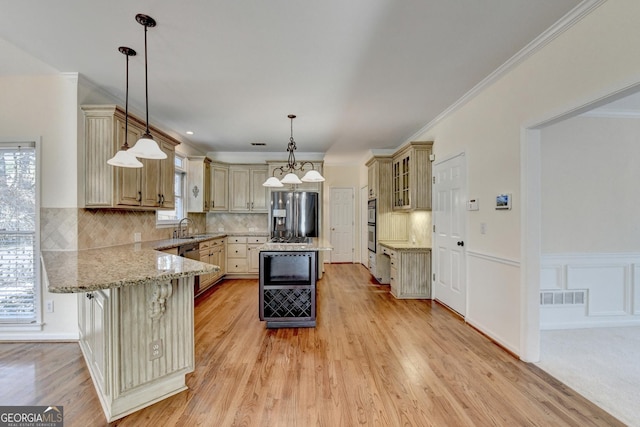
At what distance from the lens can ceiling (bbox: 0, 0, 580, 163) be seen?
1.96 metres

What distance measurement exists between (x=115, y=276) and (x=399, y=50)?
2.71 m

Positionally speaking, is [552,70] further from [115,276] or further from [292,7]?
[115,276]

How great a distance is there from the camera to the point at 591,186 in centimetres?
325

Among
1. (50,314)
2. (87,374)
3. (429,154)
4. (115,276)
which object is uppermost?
(429,154)

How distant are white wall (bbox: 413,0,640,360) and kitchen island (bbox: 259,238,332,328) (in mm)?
1791

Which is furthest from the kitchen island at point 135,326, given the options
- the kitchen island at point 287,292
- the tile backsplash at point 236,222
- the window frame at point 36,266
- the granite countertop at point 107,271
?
the tile backsplash at point 236,222

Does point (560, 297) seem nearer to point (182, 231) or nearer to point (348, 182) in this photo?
point (348, 182)

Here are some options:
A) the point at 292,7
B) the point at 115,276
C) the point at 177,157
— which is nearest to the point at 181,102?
the point at 177,157

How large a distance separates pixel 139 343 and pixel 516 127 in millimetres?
3557

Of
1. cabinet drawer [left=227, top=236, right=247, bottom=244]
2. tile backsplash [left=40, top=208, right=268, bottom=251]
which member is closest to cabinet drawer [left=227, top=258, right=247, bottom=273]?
cabinet drawer [left=227, top=236, right=247, bottom=244]

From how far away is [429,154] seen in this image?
176 inches

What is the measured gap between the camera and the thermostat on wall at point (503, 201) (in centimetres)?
272

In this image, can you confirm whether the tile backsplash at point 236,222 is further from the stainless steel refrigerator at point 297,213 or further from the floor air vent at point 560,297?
the floor air vent at point 560,297

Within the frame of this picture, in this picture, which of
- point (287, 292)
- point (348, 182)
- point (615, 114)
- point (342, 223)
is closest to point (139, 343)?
point (287, 292)
